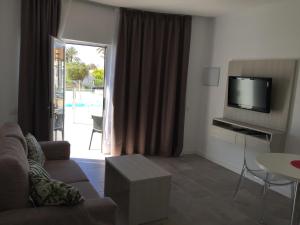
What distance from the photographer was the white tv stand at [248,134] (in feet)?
11.4

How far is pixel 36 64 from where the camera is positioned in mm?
3859

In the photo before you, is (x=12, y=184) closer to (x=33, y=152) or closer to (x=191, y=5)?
(x=33, y=152)

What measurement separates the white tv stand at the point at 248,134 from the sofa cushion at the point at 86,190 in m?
2.05

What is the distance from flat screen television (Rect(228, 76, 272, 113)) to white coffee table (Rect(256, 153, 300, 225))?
1.19 metres

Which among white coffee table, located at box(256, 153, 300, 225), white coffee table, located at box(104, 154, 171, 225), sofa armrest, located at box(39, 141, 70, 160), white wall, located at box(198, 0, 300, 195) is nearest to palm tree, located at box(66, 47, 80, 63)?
white wall, located at box(198, 0, 300, 195)

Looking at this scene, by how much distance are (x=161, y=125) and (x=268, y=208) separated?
2290mm

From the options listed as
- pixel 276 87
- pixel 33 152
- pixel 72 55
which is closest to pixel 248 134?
pixel 276 87

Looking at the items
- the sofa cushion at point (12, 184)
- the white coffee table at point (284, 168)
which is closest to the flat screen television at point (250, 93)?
the white coffee table at point (284, 168)

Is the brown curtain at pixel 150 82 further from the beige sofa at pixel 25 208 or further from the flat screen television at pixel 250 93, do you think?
the beige sofa at pixel 25 208

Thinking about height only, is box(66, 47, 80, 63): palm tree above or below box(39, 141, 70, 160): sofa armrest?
above

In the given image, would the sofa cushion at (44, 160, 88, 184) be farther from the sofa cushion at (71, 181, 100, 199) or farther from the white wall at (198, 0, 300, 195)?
the white wall at (198, 0, 300, 195)

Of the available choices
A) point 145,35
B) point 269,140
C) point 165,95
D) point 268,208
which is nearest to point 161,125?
point 165,95

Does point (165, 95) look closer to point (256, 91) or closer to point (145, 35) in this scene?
point (145, 35)

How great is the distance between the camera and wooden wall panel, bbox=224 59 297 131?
3.52 metres
